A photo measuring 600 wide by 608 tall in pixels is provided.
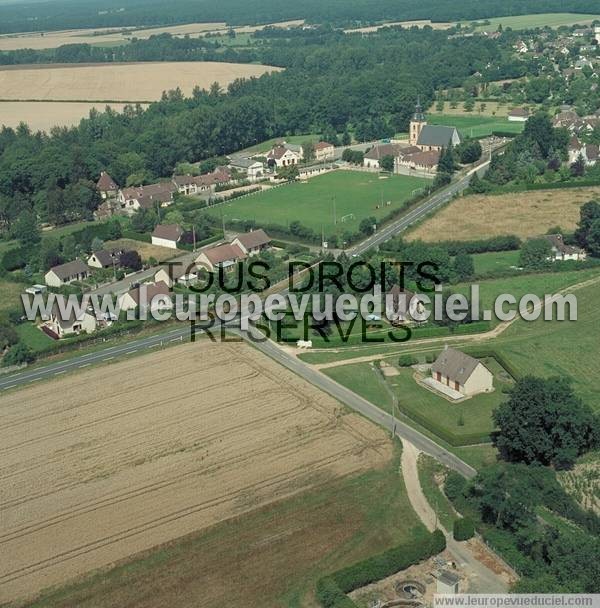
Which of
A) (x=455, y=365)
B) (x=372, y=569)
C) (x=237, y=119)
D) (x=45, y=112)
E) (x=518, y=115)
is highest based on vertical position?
(x=237, y=119)

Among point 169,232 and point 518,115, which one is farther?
point 518,115

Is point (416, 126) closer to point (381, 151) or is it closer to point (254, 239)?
point (381, 151)

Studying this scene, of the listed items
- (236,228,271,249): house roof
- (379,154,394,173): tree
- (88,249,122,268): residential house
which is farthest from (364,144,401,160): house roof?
(88,249,122,268): residential house

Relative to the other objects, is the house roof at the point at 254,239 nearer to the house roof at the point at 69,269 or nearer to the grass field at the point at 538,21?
the house roof at the point at 69,269

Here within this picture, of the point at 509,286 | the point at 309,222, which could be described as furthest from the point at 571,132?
the point at 509,286

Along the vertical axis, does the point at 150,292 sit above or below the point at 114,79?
below

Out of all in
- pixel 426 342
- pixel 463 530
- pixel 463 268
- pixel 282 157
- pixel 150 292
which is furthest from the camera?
pixel 282 157

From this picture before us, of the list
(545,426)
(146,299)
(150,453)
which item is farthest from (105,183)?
(545,426)
